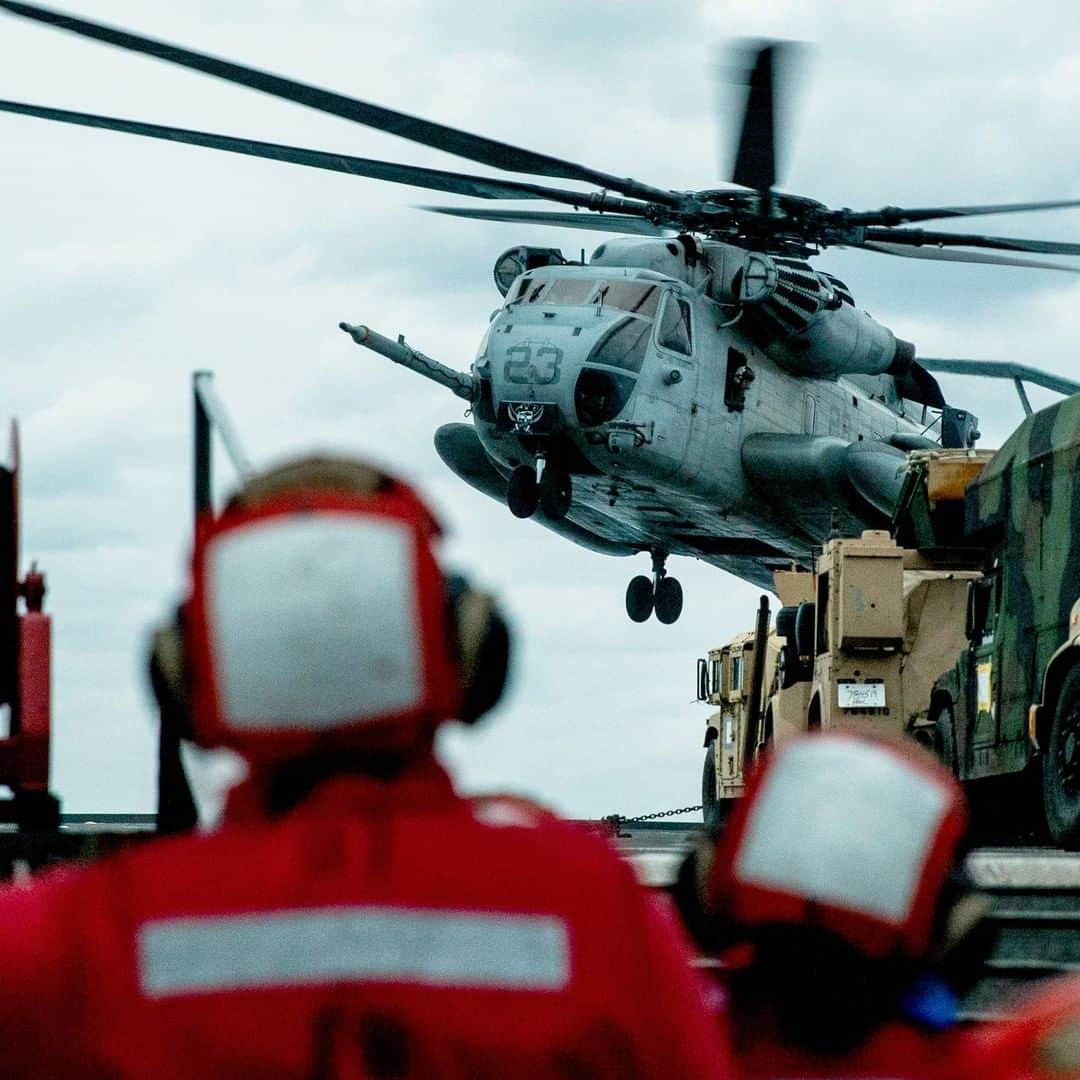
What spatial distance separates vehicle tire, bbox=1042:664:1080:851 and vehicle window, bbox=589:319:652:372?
414 inches

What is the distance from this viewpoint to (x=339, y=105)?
592 inches

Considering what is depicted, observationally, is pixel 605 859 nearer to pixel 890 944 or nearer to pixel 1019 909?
pixel 890 944

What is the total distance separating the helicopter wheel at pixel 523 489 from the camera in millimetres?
22266

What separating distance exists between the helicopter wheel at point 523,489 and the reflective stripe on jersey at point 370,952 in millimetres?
20379

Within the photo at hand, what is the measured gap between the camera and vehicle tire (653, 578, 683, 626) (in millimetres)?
24422

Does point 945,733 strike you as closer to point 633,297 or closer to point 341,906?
point 633,297

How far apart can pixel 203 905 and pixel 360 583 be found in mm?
263

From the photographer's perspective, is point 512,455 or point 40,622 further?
point 512,455

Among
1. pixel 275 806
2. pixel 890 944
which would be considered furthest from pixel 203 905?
pixel 890 944

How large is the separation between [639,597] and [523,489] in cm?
266

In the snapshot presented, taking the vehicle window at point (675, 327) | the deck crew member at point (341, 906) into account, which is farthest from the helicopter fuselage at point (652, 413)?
the deck crew member at point (341, 906)

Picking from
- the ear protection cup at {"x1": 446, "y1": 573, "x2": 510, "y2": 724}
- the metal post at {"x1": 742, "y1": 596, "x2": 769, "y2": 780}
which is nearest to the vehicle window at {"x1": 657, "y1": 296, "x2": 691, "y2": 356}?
the metal post at {"x1": 742, "y1": 596, "x2": 769, "y2": 780}

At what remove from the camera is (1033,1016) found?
6.87 feet

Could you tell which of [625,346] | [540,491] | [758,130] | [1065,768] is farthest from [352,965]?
[625,346]
